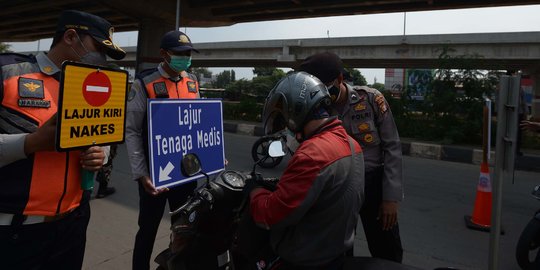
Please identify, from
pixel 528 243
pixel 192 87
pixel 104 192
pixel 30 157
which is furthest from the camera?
pixel 104 192

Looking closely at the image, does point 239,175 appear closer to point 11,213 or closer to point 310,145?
point 310,145

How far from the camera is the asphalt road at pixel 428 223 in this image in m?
3.48

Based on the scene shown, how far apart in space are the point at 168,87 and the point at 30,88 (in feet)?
3.45

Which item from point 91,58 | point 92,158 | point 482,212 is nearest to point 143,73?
point 91,58

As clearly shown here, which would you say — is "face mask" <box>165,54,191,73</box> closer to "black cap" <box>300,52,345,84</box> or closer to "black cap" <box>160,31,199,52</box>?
"black cap" <box>160,31,199,52</box>

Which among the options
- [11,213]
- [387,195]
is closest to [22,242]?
[11,213]

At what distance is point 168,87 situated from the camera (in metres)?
2.57

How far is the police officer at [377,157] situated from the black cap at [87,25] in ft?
3.97

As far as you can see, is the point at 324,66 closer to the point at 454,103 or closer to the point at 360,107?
the point at 360,107

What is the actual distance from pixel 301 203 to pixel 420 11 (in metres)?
12.9

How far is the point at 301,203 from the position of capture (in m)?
1.49

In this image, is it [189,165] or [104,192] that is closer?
[189,165]

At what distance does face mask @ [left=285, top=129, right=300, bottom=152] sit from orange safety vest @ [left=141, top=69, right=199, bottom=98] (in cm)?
108

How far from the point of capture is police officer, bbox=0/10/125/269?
152 cm
